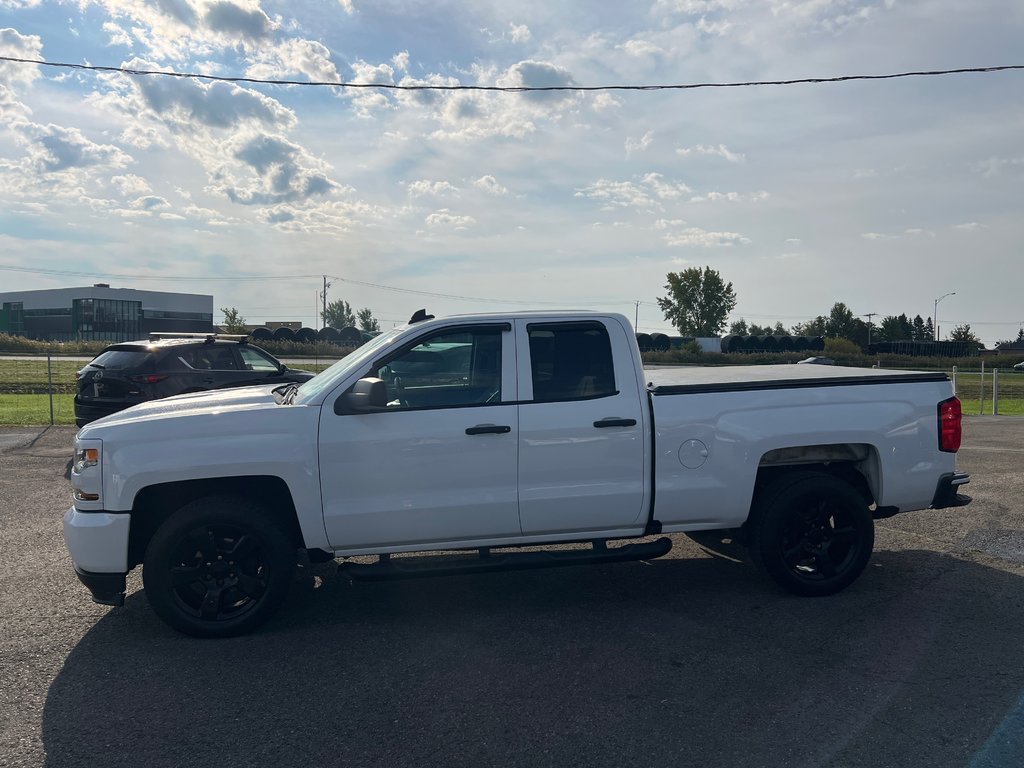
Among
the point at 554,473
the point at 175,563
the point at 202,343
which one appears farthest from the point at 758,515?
the point at 202,343

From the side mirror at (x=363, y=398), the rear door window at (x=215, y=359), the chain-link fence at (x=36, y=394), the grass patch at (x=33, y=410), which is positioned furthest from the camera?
the chain-link fence at (x=36, y=394)

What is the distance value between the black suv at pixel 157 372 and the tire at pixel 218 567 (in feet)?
21.9

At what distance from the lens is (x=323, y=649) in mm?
4926

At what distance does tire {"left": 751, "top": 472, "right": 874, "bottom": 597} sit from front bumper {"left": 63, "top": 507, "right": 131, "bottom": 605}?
3966 mm

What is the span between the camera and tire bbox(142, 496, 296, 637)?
4992mm

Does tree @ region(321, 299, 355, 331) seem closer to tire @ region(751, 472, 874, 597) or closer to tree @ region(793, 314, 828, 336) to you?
tree @ region(793, 314, 828, 336)

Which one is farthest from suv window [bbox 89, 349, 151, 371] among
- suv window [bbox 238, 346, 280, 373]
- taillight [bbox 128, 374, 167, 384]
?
suv window [bbox 238, 346, 280, 373]

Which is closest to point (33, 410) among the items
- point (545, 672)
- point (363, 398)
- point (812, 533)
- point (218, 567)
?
point (218, 567)

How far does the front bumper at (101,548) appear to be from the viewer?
16.4ft

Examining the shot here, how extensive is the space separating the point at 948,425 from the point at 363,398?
3968 millimetres

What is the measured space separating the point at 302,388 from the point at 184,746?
2525 millimetres

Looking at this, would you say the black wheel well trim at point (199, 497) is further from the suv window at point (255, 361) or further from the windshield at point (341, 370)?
the suv window at point (255, 361)

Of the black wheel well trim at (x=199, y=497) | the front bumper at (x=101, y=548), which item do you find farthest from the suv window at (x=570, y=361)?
the front bumper at (x=101, y=548)

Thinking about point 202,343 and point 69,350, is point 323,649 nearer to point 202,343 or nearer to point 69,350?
point 202,343
